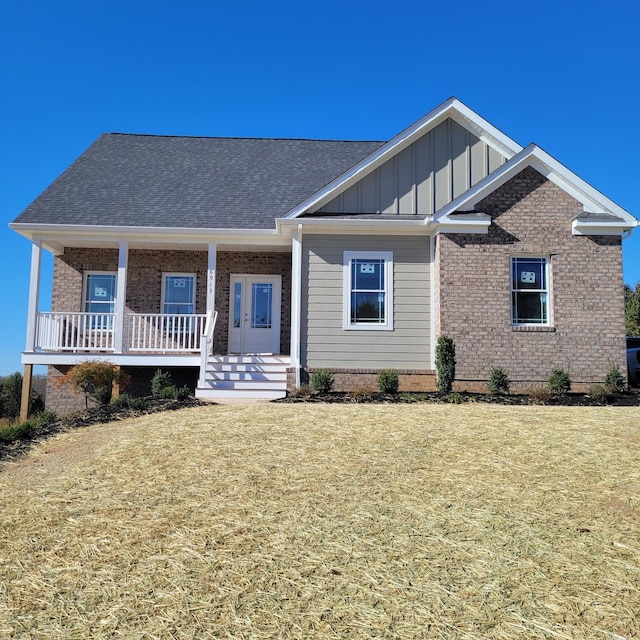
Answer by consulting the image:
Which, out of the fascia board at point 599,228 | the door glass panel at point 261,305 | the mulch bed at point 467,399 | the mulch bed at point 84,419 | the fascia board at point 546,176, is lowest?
the mulch bed at point 84,419

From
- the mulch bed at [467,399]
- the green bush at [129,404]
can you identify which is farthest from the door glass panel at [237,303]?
the green bush at [129,404]

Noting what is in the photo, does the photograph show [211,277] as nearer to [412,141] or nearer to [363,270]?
[363,270]

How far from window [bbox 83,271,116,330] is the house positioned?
40mm

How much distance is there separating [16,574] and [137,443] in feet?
10.7

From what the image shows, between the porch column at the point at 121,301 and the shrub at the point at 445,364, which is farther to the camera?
the porch column at the point at 121,301

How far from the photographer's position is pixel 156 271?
15445 millimetres

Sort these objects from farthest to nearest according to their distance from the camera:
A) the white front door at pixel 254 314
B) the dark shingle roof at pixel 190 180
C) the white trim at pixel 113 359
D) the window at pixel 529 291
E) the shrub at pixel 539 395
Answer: the white front door at pixel 254 314
the dark shingle roof at pixel 190 180
the white trim at pixel 113 359
the window at pixel 529 291
the shrub at pixel 539 395

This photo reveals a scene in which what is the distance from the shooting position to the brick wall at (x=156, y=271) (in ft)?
50.2

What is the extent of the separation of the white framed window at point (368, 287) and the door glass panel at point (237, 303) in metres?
3.79

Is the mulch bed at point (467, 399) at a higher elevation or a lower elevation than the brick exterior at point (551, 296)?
lower

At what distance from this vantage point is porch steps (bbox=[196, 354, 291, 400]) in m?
11.9

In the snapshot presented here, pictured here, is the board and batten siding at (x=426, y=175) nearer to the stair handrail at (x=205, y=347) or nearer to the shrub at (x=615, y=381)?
the stair handrail at (x=205, y=347)

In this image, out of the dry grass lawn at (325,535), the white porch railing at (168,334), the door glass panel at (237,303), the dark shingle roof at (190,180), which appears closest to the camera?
the dry grass lawn at (325,535)

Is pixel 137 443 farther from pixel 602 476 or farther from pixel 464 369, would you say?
pixel 464 369
